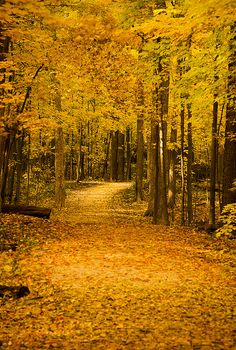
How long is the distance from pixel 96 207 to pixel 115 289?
15.2 meters

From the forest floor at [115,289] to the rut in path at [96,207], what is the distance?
4.47 metres

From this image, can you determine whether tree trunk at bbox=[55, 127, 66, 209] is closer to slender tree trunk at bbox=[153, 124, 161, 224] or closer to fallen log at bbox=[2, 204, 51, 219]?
fallen log at bbox=[2, 204, 51, 219]

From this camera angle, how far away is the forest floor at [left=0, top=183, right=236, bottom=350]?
17.1 feet

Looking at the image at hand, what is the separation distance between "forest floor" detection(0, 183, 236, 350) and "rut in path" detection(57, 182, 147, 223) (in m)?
4.47

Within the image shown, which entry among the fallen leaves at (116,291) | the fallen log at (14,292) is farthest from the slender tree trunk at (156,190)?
the fallen log at (14,292)

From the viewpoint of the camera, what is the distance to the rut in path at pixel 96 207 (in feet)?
58.0

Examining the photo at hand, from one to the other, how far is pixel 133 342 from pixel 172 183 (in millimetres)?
17538

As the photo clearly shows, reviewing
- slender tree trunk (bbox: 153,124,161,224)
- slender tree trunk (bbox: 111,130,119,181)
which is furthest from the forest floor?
slender tree trunk (bbox: 111,130,119,181)

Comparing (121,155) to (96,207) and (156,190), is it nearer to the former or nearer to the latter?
(96,207)

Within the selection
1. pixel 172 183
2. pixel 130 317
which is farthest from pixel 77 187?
pixel 130 317

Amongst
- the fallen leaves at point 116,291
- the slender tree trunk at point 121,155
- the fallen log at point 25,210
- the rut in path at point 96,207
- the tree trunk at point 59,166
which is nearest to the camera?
the fallen leaves at point 116,291

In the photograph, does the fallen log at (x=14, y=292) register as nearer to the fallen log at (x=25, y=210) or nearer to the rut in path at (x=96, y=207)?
the fallen log at (x=25, y=210)

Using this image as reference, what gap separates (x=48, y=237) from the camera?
11.5 metres

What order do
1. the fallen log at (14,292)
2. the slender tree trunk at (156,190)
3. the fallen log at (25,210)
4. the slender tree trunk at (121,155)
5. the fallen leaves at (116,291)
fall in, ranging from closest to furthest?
1. the fallen leaves at (116,291)
2. the fallen log at (14,292)
3. the fallen log at (25,210)
4. the slender tree trunk at (156,190)
5. the slender tree trunk at (121,155)
